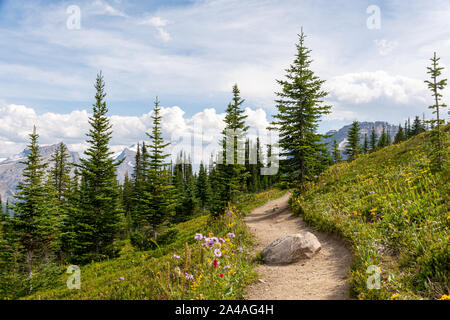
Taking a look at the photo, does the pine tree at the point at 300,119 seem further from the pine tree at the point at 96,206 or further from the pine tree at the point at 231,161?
the pine tree at the point at 96,206

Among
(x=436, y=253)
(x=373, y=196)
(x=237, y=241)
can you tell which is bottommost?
(x=237, y=241)

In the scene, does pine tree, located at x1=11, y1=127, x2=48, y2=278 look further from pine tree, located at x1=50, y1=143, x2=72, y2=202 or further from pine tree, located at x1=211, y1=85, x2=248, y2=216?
pine tree, located at x1=50, y1=143, x2=72, y2=202

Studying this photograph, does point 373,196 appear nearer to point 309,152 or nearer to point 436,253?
point 436,253

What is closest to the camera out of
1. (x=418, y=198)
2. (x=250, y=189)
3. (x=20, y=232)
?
(x=418, y=198)

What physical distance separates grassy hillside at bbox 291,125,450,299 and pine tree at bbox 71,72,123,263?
17907 mm

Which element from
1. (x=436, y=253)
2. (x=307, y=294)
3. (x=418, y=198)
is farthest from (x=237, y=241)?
(x=418, y=198)

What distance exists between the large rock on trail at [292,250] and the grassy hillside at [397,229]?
1.19 meters

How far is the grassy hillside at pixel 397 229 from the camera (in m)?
4.47

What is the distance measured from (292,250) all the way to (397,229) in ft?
9.91

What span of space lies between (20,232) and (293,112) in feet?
65.7

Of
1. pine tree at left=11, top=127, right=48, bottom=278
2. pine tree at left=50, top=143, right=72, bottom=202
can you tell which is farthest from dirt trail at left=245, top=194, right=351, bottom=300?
pine tree at left=50, top=143, right=72, bottom=202

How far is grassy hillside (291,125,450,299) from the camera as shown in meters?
4.47

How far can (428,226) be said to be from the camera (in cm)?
600

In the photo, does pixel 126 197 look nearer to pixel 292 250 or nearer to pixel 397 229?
pixel 292 250
